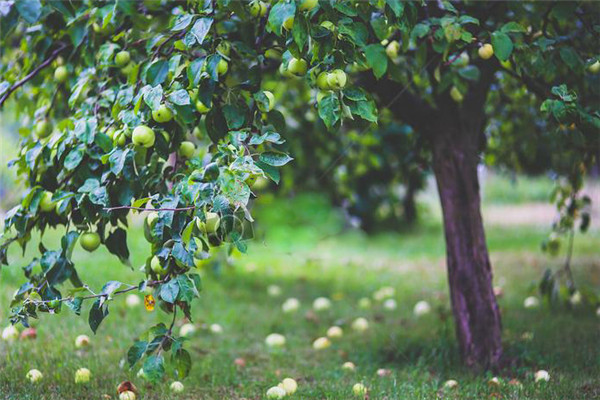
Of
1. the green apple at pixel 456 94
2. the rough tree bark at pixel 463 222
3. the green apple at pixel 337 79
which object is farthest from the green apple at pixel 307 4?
the green apple at pixel 456 94

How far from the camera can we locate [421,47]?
84.2 inches

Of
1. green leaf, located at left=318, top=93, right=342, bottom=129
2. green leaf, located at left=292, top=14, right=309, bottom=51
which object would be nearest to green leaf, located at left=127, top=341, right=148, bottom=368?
green leaf, located at left=318, top=93, right=342, bottom=129

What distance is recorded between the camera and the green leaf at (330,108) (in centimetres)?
158

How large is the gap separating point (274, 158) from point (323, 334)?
1.94 metres

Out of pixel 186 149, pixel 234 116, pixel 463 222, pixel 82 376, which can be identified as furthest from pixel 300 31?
pixel 82 376

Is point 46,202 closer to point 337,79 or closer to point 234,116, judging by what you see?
point 234,116

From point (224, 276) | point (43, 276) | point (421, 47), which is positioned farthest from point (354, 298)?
point (43, 276)

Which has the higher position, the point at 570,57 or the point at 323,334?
the point at 570,57

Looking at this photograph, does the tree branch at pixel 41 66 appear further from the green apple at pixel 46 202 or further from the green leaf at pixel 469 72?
the green leaf at pixel 469 72

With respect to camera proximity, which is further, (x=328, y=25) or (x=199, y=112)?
(x=199, y=112)

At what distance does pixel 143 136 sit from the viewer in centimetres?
164

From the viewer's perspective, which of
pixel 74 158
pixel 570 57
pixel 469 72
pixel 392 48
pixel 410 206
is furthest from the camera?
pixel 410 206

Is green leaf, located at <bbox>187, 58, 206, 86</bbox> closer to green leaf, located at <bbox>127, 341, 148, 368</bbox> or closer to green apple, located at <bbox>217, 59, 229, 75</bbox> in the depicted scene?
green apple, located at <bbox>217, 59, 229, 75</bbox>

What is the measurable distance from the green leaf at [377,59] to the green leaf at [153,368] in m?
1.01
